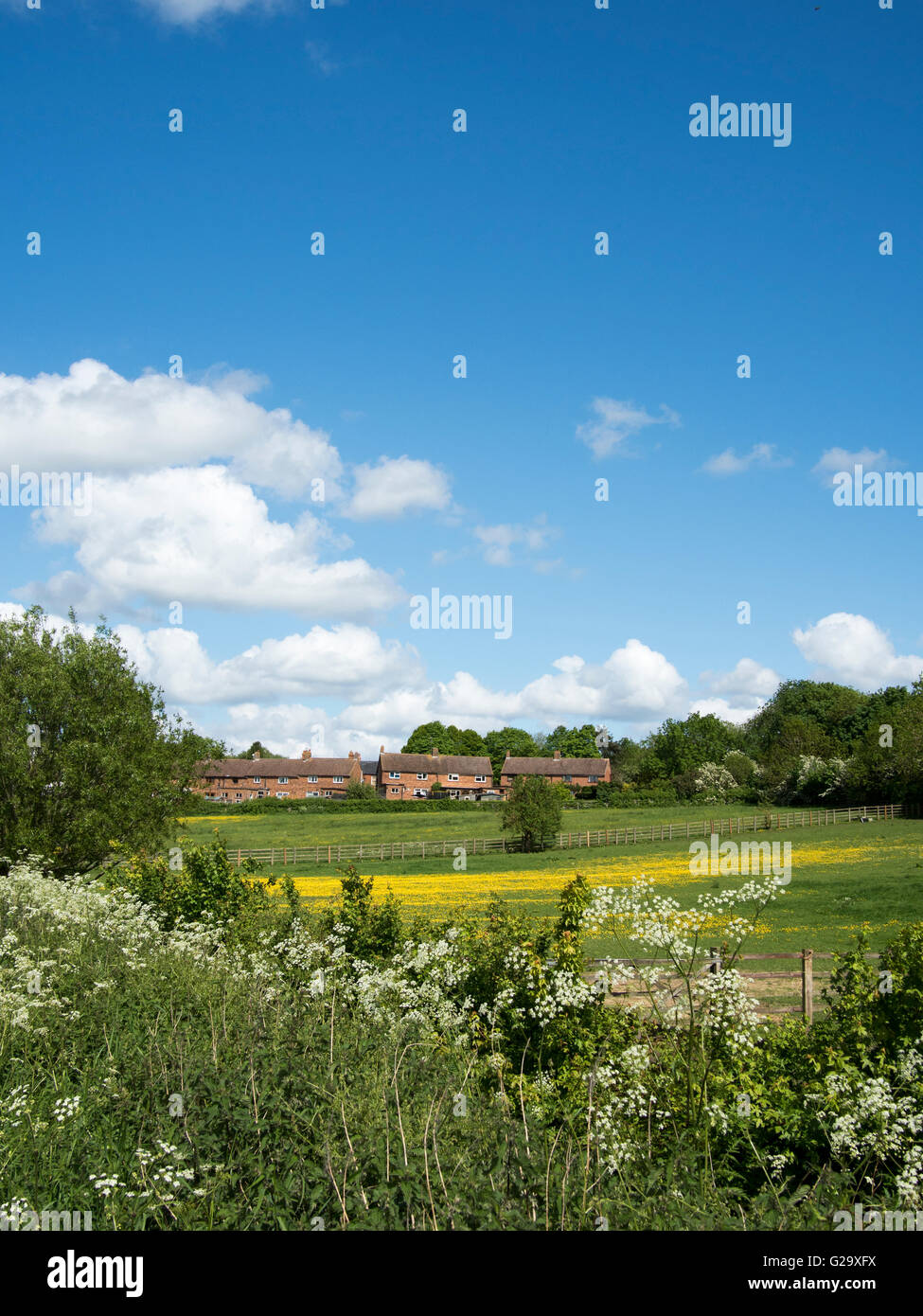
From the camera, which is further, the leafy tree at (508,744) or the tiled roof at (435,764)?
the leafy tree at (508,744)

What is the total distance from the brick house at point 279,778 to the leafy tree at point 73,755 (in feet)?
288

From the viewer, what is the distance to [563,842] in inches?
1847

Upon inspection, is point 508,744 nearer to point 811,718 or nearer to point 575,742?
point 575,742

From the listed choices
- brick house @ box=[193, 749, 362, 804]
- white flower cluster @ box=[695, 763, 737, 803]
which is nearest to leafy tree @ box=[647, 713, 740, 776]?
white flower cluster @ box=[695, 763, 737, 803]

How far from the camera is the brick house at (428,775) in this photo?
367 feet

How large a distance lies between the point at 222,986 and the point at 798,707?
113036 mm

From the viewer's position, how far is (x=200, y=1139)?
15.1ft

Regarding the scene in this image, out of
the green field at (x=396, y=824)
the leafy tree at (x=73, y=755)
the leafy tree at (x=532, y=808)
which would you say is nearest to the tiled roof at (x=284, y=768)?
the green field at (x=396, y=824)

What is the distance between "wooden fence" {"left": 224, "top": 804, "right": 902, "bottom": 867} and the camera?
44500mm

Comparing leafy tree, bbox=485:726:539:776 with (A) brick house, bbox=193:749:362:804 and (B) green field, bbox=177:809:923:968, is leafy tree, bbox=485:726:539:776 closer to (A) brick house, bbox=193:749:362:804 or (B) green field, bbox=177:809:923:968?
(A) brick house, bbox=193:749:362:804

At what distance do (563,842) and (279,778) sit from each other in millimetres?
71794

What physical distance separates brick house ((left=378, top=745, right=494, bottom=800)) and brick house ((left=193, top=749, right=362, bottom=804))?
192 inches

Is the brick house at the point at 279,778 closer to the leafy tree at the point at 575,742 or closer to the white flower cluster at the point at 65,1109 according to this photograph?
the leafy tree at the point at 575,742

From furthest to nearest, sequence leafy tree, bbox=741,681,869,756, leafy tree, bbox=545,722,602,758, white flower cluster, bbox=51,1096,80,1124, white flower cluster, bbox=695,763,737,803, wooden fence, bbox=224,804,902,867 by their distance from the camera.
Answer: leafy tree, bbox=545,722,602,758 → leafy tree, bbox=741,681,869,756 → white flower cluster, bbox=695,763,737,803 → wooden fence, bbox=224,804,902,867 → white flower cluster, bbox=51,1096,80,1124
